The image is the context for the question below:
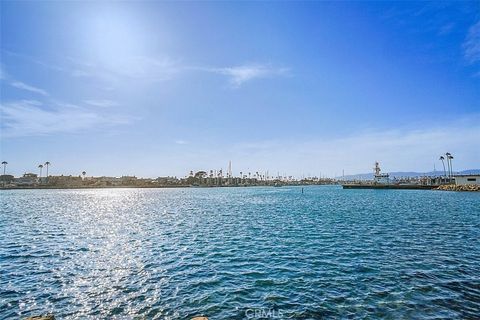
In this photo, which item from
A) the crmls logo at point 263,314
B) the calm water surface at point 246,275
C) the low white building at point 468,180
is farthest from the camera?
the low white building at point 468,180

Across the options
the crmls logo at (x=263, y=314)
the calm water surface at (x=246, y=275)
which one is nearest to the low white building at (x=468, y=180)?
the calm water surface at (x=246, y=275)

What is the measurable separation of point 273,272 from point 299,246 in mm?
8451

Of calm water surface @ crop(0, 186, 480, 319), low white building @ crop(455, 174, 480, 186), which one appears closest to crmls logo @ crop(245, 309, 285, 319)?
calm water surface @ crop(0, 186, 480, 319)

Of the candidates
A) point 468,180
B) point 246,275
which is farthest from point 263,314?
point 468,180

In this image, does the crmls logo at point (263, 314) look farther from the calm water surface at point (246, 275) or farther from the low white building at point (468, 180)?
the low white building at point (468, 180)

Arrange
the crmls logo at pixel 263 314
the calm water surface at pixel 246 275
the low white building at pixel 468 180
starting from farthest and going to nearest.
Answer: the low white building at pixel 468 180 < the calm water surface at pixel 246 275 < the crmls logo at pixel 263 314

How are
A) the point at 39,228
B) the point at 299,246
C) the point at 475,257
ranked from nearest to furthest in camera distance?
the point at 475,257, the point at 299,246, the point at 39,228

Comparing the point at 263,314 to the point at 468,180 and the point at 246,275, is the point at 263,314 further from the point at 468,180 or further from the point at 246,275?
the point at 468,180

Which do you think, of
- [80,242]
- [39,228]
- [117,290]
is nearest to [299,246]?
[117,290]

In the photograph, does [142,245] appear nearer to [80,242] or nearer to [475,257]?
[80,242]

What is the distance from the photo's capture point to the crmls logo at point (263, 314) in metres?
12.9

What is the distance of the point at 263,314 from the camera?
517 inches

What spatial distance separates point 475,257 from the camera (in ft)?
73.0

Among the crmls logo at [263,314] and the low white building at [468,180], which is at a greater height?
the low white building at [468,180]
